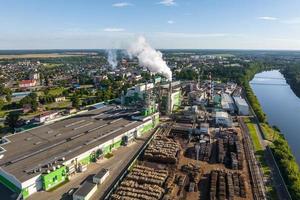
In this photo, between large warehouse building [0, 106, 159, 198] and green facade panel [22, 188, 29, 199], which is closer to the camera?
green facade panel [22, 188, 29, 199]

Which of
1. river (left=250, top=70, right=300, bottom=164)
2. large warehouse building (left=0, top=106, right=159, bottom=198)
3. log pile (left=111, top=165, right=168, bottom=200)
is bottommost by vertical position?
river (left=250, top=70, right=300, bottom=164)

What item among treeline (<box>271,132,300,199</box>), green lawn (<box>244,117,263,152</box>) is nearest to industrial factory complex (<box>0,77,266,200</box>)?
Answer: green lawn (<box>244,117,263,152</box>)

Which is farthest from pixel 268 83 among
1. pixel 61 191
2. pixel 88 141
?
pixel 61 191

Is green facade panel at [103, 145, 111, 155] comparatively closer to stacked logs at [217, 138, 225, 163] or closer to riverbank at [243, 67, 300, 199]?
stacked logs at [217, 138, 225, 163]

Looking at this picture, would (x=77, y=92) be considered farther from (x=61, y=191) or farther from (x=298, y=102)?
(x=298, y=102)

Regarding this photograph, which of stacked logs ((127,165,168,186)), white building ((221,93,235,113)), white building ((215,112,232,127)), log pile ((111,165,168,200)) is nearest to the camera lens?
log pile ((111,165,168,200))

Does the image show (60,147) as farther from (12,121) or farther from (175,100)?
(175,100)
